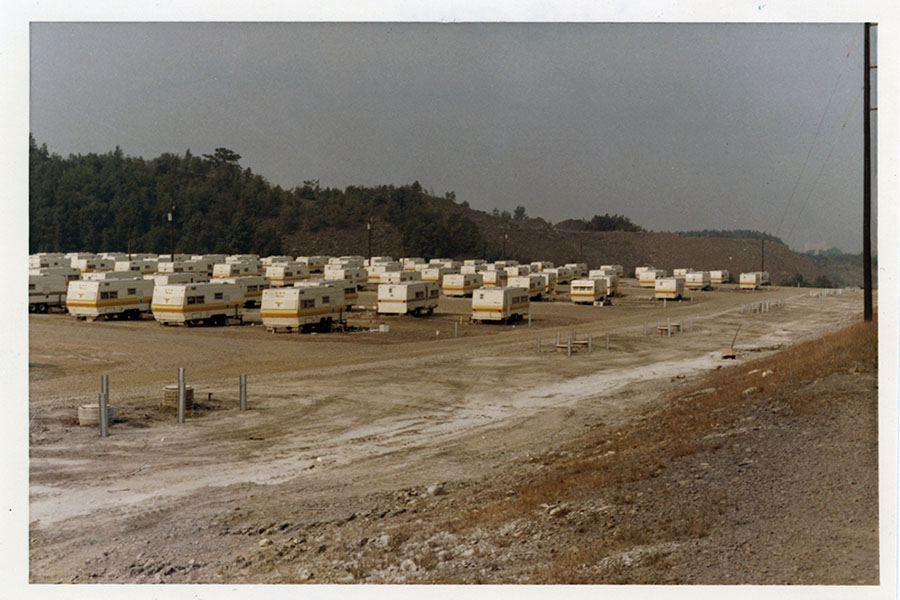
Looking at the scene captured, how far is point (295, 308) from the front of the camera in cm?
4091

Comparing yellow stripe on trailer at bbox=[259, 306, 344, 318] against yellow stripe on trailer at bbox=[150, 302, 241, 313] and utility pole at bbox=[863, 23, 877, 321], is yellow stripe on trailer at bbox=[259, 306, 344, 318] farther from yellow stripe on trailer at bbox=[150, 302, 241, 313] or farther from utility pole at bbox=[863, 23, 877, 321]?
utility pole at bbox=[863, 23, 877, 321]

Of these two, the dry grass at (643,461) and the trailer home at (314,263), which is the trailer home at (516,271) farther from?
the dry grass at (643,461)

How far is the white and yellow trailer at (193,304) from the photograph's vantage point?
42312 mm

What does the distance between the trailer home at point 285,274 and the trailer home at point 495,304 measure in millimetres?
24150

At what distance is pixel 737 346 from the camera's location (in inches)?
1544

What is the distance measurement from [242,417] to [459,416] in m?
5.87

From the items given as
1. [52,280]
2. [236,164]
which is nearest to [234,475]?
[52,280]

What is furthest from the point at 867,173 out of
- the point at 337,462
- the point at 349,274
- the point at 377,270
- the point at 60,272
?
the point at 377,270

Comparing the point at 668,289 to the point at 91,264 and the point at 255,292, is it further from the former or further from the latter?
the point at 91,264

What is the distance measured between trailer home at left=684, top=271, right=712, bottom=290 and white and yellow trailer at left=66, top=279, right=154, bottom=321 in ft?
204

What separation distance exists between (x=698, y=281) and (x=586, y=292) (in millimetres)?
28382

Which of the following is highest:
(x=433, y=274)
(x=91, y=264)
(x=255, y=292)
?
(x=91, y=264)

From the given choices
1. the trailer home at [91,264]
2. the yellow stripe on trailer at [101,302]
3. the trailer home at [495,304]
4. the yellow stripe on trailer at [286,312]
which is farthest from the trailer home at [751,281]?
the yellow stripe on trailer at [101,302]

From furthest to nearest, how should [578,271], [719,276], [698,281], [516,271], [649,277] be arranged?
1. [719,276]
2. [578,271]
3. [698,281]
4. [649,277]
5. [516,271]
